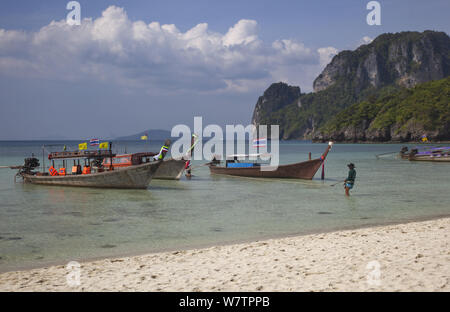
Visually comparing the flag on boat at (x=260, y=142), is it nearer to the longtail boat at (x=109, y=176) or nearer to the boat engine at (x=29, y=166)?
the longtail boat at (x=109, y=176)

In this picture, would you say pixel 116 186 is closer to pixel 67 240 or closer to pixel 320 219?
pixel 67 240

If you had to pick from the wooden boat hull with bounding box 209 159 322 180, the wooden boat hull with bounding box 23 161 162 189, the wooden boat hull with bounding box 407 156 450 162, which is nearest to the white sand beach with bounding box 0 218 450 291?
the wooden boat hull with bounding box 23 161 162 189

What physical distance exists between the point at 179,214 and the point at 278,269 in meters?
8.53

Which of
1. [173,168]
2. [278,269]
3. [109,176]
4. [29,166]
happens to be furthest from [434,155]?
[278,269]

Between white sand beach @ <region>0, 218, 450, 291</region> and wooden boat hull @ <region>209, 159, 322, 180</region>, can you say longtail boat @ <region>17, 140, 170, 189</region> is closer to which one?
wooden boat hull @ <region>209, 159, 322, 180</region>

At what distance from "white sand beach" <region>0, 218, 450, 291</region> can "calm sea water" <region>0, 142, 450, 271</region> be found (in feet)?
5.67

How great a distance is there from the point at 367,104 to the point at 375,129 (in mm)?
24573

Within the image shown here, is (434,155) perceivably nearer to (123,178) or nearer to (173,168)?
(173,168)

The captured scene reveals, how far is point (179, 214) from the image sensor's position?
48.3ft

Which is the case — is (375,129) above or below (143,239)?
above

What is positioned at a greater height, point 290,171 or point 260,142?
point 260,142

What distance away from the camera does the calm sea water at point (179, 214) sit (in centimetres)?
996

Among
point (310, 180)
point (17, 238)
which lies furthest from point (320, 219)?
point (310, 180)

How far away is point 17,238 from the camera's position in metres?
10.7
